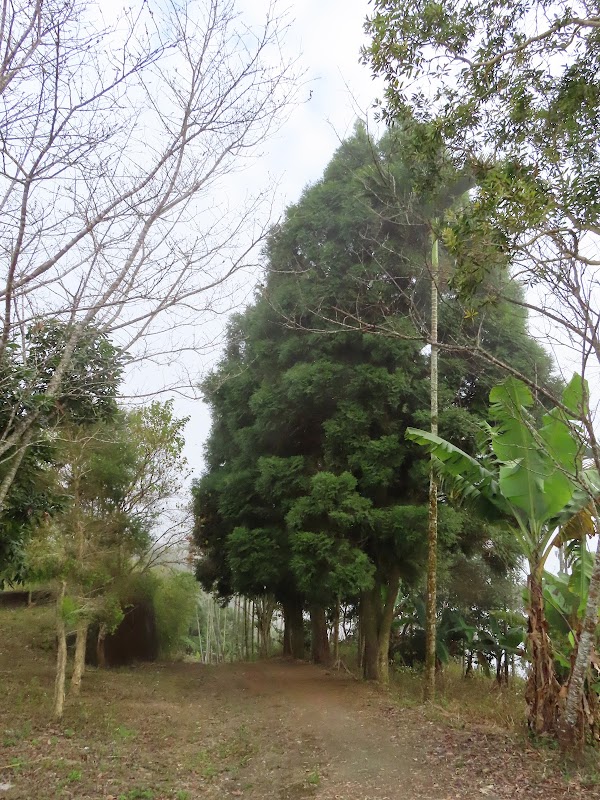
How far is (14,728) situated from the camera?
855cm

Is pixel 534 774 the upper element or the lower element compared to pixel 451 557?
lower

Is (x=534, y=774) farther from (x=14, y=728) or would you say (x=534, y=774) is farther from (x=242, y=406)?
(x=242, y=406)

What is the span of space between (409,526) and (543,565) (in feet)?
14.0

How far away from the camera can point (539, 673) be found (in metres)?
7.02

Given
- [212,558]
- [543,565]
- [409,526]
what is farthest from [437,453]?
[212,558]

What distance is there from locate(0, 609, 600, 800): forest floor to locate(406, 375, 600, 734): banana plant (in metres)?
0.66

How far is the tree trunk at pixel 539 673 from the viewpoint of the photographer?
22.6 ft

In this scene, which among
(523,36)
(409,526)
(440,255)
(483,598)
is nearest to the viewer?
(523,36)

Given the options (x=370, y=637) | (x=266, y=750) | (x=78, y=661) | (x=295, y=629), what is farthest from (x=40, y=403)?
(x=295, y=629)

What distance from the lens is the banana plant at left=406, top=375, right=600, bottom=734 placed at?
6895 mm

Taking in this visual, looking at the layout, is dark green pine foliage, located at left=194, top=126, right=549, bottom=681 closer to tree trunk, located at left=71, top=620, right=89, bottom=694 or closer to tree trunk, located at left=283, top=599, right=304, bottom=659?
tree trunk, located at left=71, top=620, right=89, bottom=694

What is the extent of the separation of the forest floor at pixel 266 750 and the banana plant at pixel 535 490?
25.9 inches

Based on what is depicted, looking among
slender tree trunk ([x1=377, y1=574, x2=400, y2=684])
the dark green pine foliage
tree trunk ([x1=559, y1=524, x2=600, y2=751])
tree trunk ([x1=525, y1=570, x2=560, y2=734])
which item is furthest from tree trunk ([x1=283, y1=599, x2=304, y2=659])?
tree trunk ([x1=559, y1=524, x2=600, y2=751])

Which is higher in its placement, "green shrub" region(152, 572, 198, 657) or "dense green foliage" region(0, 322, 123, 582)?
"dense green foliage" region(0, 322, 123, 582)
